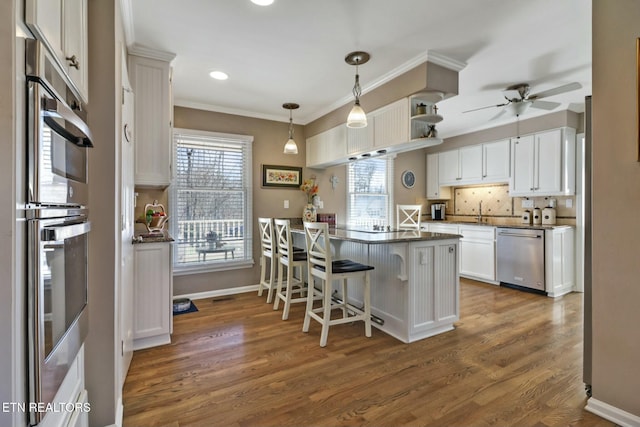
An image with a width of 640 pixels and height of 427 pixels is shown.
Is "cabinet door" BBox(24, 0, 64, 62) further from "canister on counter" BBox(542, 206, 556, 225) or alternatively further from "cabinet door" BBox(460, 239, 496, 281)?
"canister on counter" BBox(542, 206, 556, 225)

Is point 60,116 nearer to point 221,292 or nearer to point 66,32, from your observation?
point 66,32

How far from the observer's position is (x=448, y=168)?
223 inches

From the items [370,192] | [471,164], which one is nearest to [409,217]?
[370,192]

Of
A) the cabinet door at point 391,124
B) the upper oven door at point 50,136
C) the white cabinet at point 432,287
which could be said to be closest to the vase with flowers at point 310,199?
the cabinet door at point 391,124

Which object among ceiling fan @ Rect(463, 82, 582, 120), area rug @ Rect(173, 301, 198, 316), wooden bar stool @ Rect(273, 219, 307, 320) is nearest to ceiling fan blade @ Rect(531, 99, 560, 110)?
ceiling fan @ Rect(463, 82, 582, 120)

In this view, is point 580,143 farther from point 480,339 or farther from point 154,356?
point 154,356

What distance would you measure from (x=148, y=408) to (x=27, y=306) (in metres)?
1.36

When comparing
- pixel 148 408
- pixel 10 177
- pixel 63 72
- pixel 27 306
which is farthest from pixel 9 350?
pixel 148 408

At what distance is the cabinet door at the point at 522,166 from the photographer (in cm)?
446

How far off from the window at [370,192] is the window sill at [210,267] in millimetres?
1839

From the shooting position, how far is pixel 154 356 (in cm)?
240

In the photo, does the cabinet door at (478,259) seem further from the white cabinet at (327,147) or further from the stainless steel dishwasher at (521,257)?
the white cabinet at (327,147)

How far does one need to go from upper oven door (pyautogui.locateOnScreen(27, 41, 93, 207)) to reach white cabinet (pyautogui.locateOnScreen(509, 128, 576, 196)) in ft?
16.6

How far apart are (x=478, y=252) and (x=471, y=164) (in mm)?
1512
